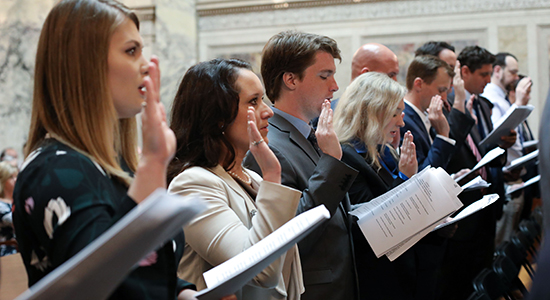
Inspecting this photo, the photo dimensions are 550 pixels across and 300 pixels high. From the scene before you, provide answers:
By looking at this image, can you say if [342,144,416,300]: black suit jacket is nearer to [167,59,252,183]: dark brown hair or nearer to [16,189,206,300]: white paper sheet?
[167,59,252,183]: dark brown hair

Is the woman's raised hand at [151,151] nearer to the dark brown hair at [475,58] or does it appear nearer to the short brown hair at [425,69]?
the short brown hair at [425,69]

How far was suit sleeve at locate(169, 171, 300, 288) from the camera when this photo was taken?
1760mm

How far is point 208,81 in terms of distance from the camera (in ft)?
6.95

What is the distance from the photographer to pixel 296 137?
2625 mm

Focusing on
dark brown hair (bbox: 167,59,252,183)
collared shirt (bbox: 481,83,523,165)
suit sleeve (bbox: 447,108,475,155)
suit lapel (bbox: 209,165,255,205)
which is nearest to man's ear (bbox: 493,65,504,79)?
collared shirt (bbox: 481,83,523,165)

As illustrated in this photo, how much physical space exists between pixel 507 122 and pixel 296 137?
8.11ft

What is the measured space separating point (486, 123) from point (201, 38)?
568 cm

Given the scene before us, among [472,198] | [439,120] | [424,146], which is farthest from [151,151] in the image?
[472,198]

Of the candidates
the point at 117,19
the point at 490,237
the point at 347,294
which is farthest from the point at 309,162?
the point at 490,237

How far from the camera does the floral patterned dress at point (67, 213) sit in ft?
3.89

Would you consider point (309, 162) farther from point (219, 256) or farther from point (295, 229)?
point (295, 229)

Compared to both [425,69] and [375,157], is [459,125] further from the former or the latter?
[375,157]

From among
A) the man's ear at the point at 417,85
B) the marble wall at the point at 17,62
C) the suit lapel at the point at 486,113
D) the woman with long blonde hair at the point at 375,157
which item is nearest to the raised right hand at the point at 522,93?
the suit lapel at the point at 486,113

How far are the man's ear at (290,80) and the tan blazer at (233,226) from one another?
89cm
